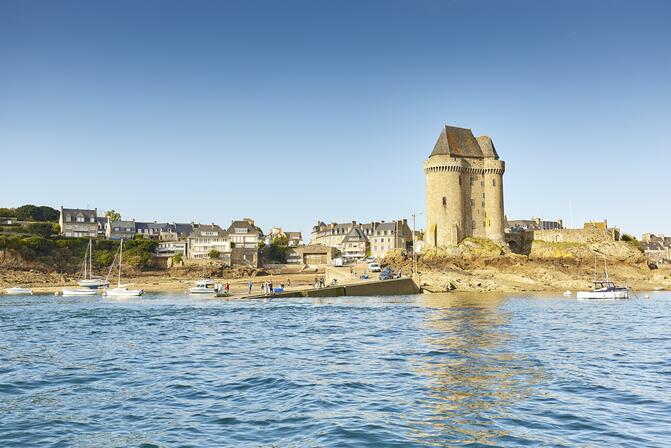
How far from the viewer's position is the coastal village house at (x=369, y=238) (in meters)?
113

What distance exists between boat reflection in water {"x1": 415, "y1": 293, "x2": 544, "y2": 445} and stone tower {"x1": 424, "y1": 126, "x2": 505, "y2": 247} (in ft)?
156

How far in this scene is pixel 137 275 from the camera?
309 feet

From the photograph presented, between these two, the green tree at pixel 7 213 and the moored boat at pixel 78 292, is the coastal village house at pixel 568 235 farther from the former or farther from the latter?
the green tree at pixel 7 213

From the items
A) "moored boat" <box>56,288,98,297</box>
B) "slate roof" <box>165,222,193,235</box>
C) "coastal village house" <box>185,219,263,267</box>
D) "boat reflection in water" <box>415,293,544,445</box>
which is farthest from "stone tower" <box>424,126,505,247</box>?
"slate roof" <box>165,222,193,235</box>

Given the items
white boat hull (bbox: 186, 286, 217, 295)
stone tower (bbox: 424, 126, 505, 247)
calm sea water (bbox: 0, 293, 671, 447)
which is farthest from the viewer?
stone tower (bbox: 424, 126, 505, 247)

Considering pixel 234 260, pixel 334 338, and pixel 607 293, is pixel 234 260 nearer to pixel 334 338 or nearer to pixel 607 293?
pixel 607 293

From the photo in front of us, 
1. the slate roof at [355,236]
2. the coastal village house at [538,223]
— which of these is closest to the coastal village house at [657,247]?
the coastal village house at [538,223]

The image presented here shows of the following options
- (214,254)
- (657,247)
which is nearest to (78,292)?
(214,254)

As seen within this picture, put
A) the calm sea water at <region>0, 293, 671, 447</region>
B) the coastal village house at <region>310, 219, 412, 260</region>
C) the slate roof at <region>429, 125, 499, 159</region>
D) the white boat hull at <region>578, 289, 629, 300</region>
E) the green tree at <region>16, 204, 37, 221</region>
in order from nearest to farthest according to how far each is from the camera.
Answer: the calm sea water at <region>0, 293, 671, 447</region>
the white boat hull at <region>578, 289, 629, 300</region>
the slate roof at <region>429, 125, 499, 159</region>
the coastal village house at <region>310, 219, 412, 260</region>
the green tree at <region>16, 204, 37, 221</region>

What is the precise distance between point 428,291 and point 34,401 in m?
53.3

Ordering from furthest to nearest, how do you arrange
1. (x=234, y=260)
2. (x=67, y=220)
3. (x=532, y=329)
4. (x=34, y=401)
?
(x=67, y=220) < (x=234, y=260) < (x=532, y=329) < (x=34, y=401)

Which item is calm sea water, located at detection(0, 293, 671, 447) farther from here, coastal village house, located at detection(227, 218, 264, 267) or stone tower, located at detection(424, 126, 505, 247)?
coastal village house, located at detection(227, 218, 264, 267)

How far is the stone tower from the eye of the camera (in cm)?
7694

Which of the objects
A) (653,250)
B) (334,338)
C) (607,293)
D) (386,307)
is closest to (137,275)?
(386,307)
